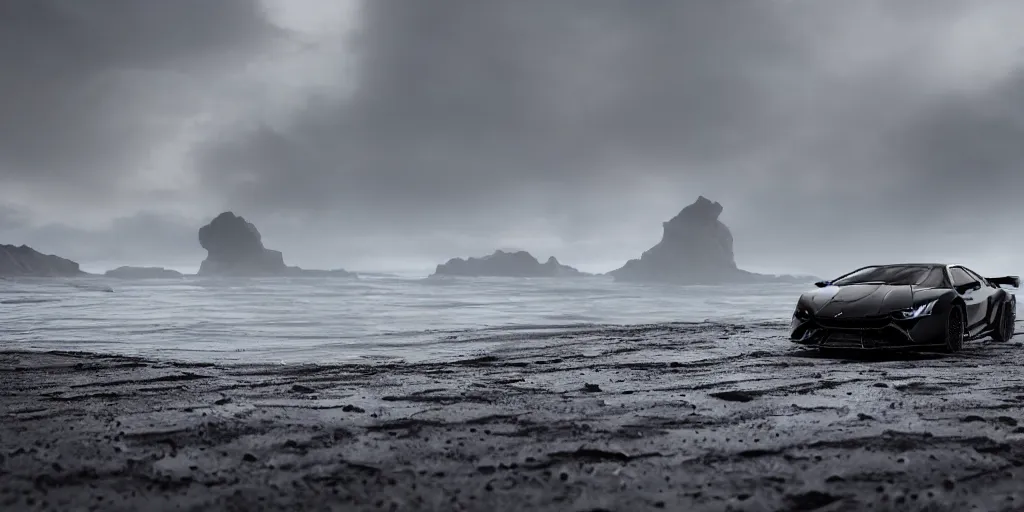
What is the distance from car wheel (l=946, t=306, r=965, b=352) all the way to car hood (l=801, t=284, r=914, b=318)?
576mm

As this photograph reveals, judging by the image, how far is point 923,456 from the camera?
320 centimetres

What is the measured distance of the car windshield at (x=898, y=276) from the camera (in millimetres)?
8305

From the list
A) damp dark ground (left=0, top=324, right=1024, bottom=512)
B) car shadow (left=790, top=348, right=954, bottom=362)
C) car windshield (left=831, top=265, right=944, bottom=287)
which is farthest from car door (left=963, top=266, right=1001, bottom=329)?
damp dark ground (left=0, top=324, right=1024, bottom=512)

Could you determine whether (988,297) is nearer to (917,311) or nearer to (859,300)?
(917,311)

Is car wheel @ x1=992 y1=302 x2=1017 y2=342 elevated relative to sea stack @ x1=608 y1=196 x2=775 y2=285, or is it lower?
lower

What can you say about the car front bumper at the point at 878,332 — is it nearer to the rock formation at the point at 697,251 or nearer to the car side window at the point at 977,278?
the car side window at the point at 977,278

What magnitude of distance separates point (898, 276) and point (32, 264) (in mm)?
149098

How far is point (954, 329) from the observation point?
26.1 ft

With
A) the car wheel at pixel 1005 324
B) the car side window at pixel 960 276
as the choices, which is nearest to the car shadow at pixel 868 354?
the car side window at pixel 960 276

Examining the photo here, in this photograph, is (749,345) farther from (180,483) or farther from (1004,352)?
(180,483)

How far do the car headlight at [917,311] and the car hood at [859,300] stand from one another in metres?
0.05

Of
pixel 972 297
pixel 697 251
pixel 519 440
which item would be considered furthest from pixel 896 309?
pixel 697 251

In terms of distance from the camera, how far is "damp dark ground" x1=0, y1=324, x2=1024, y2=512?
2709mm

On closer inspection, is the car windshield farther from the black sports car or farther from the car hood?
the car hood
